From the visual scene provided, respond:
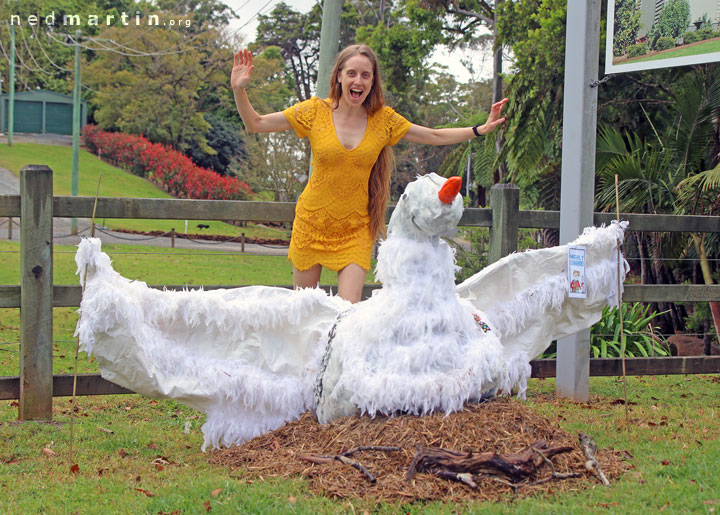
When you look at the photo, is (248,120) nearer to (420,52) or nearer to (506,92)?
(506,92)

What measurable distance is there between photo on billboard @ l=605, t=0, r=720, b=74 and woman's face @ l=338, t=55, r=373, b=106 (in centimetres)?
220

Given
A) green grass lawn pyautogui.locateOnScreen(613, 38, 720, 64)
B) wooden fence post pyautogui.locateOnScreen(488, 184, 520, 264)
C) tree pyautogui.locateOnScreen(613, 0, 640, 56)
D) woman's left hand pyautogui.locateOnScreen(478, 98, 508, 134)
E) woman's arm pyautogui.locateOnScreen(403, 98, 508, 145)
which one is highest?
tree pyautogui.locateOnScreen(613, 0, 640, 56)

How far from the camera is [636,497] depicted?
114 inches

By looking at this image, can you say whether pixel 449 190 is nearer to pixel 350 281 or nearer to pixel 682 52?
pixel 350 281

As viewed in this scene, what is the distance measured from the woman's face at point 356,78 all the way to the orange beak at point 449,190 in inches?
34.6

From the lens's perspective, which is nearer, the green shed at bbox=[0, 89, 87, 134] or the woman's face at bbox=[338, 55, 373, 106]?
the woman's face at bbox=[338, 55, 373, 106]

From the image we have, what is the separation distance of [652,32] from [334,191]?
2873mm

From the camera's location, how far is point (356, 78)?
11.8ft

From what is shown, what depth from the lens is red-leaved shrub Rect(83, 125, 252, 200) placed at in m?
25.5

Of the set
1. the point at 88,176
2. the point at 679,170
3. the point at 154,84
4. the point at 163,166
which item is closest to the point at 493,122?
the point at 679,170

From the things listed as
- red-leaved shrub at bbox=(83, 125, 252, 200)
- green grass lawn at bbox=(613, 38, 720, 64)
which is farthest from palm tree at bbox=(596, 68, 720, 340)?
red-leaved shrub at bbox=(83, 125, 252, 200)

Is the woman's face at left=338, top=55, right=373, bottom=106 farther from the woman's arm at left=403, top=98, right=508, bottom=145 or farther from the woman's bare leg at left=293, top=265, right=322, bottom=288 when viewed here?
the woman's bare leg at left=293, top=265, right=322, bottom=288

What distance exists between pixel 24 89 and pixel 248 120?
4325cm

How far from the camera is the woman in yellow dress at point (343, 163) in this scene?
3.67 m
